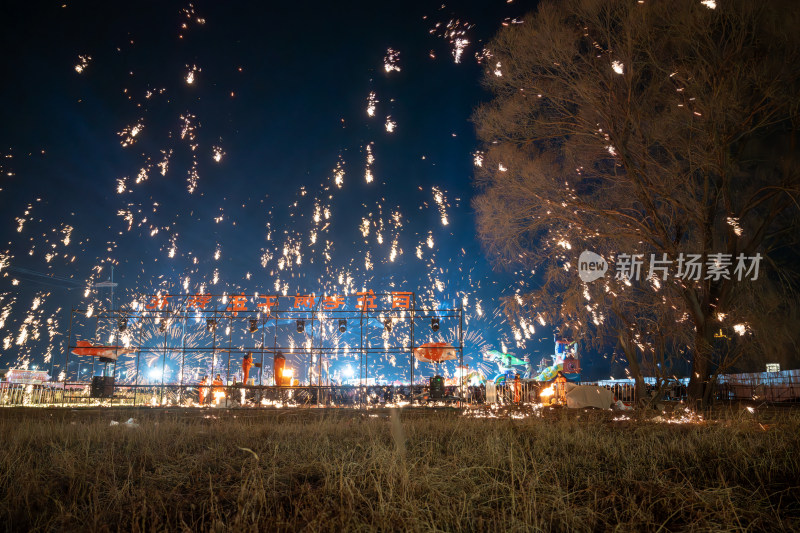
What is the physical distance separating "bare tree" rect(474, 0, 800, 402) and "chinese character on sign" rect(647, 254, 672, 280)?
0.20 metres

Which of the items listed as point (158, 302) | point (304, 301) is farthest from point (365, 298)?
point (158, 302)

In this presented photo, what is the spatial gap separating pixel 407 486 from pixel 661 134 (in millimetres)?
12091

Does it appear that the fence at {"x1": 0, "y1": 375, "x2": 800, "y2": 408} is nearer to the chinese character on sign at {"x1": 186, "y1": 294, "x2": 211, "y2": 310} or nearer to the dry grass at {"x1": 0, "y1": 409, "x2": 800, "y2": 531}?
the chinese character on sign at {"x1": 186, "y1": 294, "x2": 211, "y2": 310}

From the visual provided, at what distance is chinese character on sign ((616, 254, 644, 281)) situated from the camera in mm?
14531

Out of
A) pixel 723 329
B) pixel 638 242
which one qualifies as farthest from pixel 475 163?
pixel 723 329

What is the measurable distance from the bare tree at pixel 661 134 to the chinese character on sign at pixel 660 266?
20 centimetres

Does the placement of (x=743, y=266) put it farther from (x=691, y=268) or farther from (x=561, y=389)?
(x=561, y=389)

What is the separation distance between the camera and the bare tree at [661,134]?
11539 mm

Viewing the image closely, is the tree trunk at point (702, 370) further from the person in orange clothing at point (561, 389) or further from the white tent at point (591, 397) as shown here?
the person in orange clothing at point (561, 389)

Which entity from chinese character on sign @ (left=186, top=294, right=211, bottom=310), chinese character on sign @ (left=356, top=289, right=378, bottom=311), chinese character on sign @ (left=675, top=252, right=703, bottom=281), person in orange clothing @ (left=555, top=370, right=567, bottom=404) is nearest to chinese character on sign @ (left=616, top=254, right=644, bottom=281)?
chinese character on sign @ (left=675, top=252, right=703, bottom=281)

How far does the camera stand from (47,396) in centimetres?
2073

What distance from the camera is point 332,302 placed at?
68.7ft

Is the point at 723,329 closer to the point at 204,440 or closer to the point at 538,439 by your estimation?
the point at 538,439

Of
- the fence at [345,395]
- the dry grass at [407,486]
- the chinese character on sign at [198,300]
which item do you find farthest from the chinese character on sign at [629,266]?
the chinese character on sign at [198,300]
